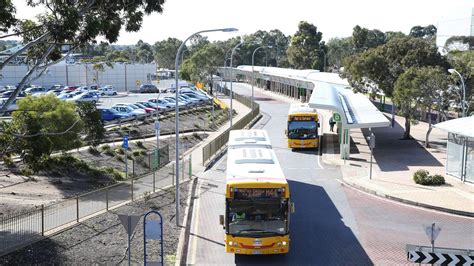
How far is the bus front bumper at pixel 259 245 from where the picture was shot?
1497cm

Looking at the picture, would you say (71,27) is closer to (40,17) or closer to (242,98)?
(40,17)

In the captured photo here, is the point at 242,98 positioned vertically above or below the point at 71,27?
below

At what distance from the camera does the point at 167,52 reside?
140500 millimetres

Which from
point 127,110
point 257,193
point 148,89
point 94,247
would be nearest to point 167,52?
point 148,89

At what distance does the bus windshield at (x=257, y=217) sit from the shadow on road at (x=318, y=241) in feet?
3.34

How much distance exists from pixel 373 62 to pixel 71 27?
94.0 feet

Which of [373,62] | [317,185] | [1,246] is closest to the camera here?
[1,246]

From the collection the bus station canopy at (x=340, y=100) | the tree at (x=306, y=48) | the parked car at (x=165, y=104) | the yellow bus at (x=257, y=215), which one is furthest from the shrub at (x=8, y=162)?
the tree at (x=306, y=48)

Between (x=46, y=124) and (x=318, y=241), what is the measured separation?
51.2 ft

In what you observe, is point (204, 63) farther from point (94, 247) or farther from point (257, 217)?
point (257, 217)

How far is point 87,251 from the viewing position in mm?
15430

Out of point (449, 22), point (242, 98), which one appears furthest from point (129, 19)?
point (449, 22)

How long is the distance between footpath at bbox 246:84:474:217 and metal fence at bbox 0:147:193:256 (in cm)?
1007

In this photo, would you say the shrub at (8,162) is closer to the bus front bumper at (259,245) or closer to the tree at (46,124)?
the tree at (46,124)
